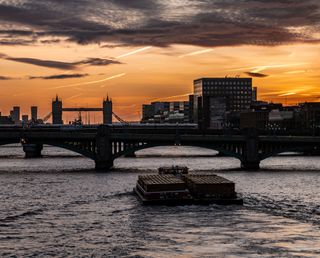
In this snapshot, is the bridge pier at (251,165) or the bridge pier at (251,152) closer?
the bridge pier at (251,165)

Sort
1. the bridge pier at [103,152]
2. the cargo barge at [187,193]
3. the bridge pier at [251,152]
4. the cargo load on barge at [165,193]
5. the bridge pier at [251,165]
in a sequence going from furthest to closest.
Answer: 1. the bridge pier at [251,152]
2. the bridge pier at [251,165]
3. the bridge pier at [103,152]
4. the cargo barge at [187,193]
5. the cargo load on barge at [165,193]

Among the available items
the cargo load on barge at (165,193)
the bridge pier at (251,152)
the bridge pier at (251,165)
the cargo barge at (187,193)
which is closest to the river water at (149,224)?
the cargo load on barge at (165,193)

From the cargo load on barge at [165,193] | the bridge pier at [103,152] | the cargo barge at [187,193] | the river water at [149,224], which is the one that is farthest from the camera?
the bridge pier at [103,152]

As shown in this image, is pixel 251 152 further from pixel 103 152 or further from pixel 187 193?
pixel 187 193

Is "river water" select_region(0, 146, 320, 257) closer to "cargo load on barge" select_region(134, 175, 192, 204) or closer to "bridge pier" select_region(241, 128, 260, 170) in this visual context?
"cargo load on barge" select_region(134, 175, 192, 204)

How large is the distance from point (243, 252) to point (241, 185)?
177 feet

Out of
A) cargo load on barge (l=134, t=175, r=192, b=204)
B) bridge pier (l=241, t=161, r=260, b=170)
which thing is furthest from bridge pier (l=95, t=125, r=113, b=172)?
cargo load on barge (l=134, t=175, r=192, b=204)

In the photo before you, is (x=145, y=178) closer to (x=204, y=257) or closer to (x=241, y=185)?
(x=241, y=185)

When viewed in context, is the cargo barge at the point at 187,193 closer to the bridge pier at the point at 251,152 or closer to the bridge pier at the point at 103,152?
the bridge pier at the point at 103,152

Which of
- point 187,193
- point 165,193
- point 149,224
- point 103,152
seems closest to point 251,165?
point 103,152

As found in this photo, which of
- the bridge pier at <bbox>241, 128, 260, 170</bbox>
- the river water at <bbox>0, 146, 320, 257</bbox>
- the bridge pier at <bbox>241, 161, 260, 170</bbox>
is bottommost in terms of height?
the river water at <bbox>0, 146, 320, 257</bbox>

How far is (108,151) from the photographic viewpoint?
148500 millimetres

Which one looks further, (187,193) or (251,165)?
Result: (251,165)

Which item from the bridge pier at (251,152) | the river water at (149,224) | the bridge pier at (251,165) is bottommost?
the river water at (149,224)
